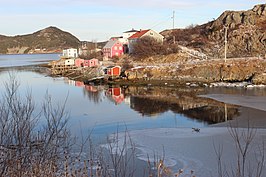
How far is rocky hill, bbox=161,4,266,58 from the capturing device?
1655 inches

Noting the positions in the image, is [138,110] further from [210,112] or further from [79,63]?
[79,63]

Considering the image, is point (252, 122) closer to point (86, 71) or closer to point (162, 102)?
point (162, 102)

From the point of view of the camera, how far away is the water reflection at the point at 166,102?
1803 centimetres

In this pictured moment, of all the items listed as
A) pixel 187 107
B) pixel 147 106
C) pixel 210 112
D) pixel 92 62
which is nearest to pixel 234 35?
pixel 92 62

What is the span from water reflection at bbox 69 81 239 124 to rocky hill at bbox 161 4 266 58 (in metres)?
17.8

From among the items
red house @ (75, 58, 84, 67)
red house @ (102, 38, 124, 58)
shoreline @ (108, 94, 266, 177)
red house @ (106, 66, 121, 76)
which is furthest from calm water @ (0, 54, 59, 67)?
shoreline @ (108, 94, 266, 177)

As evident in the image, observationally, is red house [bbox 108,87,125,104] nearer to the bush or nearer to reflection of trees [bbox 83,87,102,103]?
reflection of trees [bbox 83,87,102,103]

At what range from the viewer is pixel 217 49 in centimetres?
4459

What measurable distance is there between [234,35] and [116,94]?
2477cm

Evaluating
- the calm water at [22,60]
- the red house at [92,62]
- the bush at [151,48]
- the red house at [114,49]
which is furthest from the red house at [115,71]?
the calm water at [22,60]

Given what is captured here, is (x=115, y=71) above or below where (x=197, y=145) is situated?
above

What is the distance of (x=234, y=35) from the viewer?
4478cm

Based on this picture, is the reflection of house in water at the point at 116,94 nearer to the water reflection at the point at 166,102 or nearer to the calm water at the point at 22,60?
the water reflection at the point at 166,102

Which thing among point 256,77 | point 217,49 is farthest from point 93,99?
point 217,49
